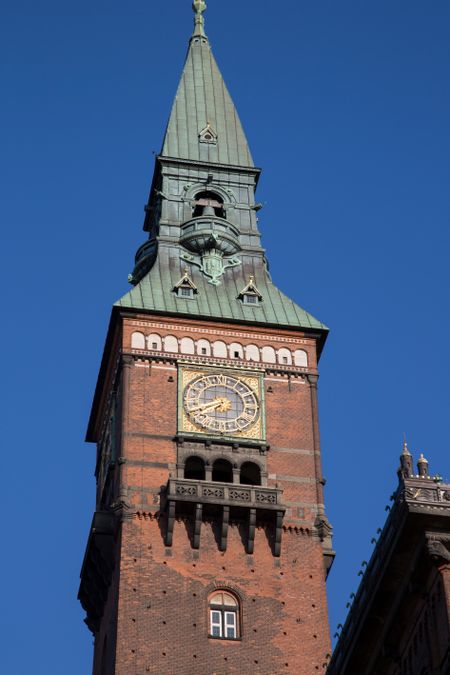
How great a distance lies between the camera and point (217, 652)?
59.2 meters

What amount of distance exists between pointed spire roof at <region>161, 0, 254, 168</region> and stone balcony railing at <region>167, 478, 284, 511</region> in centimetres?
1900

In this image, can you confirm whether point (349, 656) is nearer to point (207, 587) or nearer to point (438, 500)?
point (438, 500)

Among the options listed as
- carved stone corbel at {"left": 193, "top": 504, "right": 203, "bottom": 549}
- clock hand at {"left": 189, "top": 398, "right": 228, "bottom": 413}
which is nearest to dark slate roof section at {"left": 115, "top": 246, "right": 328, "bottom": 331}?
clock hand at {"left": 189, "top": 398, "right": 228, "bottom": 413}

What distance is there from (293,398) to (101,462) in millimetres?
9041

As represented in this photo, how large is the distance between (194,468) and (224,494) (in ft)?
8.18

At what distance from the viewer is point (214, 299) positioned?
69.1 meters

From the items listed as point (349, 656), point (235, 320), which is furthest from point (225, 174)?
point (349, 656)

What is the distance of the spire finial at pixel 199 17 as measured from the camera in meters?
85.6

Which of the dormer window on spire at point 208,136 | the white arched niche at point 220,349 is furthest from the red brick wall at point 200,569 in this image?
the dormer window on spire at point 208,136

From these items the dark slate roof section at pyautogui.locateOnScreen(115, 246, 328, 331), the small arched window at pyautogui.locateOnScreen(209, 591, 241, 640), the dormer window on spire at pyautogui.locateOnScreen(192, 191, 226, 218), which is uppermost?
the dormer window on spire at pyautogui.locateOnScreen(192, 191, 226, 218)

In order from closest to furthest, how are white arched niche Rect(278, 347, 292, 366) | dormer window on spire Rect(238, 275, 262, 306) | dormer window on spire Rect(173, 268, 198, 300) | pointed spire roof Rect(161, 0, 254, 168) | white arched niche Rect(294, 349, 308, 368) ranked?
white arched niche Rect(278, 347, 292, 366) → white arched niche Rect(294, 349, 308, 368) → dormer window on spire Rect(173, 268, 198, 300) → dormer window on spire Rect(238, 275, 262, 306) → pointed spire roof Rect(161, 0, 254, 168)

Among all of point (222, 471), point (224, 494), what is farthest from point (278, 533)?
point (222, 471)

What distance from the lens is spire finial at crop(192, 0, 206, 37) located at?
8556 centimetres

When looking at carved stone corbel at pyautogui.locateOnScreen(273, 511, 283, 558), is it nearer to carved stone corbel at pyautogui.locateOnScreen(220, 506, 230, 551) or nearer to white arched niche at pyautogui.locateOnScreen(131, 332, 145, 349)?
carved stone corbel at pyautogui.locateOnScreen(220, 506, 230, 551)
